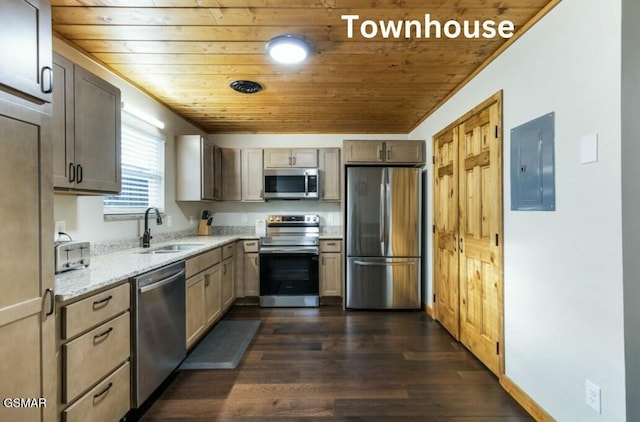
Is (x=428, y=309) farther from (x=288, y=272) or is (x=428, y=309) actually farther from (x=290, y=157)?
(x=290, y=157)

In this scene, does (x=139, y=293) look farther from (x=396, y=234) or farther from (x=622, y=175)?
(x=396, y=234)

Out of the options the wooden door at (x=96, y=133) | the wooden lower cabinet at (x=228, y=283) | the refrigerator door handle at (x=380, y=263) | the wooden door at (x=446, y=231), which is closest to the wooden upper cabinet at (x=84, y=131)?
the wooden door at (x=96, y=133)

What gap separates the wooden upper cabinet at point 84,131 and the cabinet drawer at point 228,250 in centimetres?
148

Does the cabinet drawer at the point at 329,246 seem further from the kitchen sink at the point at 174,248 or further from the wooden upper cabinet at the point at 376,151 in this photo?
the kitchen sink at the point at 174,248

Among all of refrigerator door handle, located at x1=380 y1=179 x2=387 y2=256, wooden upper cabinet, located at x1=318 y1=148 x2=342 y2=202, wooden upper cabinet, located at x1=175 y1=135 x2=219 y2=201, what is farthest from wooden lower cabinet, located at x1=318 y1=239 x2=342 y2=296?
wooden upper cabinet, located at x1=175 y1=135 x2=219 y2=201

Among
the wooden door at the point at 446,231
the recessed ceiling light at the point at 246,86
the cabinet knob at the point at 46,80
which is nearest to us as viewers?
the cabinet knob at the point at 46,80

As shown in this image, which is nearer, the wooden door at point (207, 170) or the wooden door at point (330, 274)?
the wooden door at point (207, 170)

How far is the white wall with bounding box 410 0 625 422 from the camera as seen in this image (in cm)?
129

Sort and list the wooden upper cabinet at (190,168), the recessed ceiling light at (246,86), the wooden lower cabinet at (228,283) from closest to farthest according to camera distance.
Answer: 1. the recessed ceiling light at (246,86)
2. the wooden lower cabinet at (228,283)
3. the wooden upper cabinet at (190,168)

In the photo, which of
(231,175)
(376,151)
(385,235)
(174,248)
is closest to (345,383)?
(385,235)

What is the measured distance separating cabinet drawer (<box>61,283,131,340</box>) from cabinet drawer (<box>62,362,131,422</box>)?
12.9 inches

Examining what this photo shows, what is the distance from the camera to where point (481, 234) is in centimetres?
235

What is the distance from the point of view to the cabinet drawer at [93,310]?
1.31 metres

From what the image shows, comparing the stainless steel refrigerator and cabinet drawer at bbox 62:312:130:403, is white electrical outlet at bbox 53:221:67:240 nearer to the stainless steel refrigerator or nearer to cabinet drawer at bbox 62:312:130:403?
cabinet drawer at bbox 62:312:130:403
